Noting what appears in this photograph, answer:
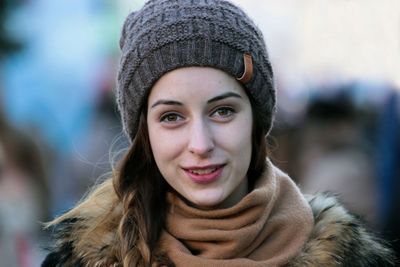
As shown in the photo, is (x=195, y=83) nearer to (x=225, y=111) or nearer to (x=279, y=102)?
(x=225, y=111)

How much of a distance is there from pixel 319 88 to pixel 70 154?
188 centimetres

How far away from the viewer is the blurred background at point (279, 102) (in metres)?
6.74

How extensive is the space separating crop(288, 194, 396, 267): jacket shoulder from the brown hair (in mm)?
316

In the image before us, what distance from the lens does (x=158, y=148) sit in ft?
14.6

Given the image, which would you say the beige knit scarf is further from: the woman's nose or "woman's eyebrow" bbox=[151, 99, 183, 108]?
"woman's eyebrow" bbox=[151, 99, 183, 108]

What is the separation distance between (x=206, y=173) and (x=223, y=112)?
0.24m

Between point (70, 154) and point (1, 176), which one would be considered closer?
point (1, 176)

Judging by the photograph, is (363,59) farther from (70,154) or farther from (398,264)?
(398,264)

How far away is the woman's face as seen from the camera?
434 cm

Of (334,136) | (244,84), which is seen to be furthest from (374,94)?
(244,84)

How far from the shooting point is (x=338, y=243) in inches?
179

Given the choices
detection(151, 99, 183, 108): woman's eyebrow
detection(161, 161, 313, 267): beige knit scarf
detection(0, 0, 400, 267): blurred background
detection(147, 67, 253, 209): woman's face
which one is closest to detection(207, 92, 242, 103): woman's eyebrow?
detection(147, 67, 253, 209): woman's face

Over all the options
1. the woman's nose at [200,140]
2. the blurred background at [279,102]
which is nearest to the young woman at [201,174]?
the woman's nose at [200,140]

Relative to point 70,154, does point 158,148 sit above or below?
above
